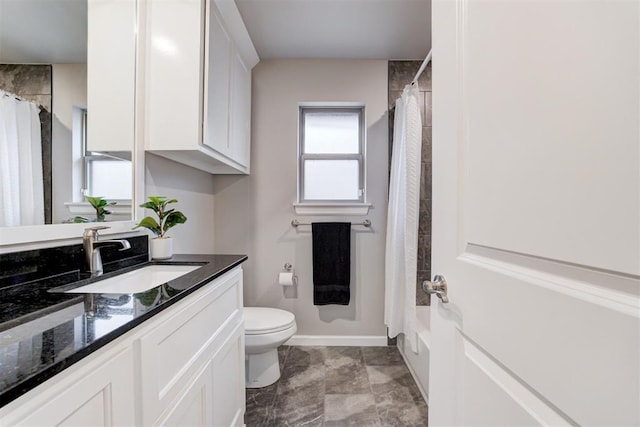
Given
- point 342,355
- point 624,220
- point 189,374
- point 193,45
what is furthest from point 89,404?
point 342,355

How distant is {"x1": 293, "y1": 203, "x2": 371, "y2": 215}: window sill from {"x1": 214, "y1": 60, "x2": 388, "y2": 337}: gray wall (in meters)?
0.06

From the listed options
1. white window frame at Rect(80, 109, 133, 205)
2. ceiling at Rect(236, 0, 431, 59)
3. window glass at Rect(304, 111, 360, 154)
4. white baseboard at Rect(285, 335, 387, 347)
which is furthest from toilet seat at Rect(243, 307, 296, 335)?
ceiling at Rect(236, 0, 431, 59)

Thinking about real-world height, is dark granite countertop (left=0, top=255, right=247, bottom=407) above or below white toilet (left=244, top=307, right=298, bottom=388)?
above

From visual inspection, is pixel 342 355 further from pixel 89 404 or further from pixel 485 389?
pixel 89 404

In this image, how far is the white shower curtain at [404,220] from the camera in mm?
1909

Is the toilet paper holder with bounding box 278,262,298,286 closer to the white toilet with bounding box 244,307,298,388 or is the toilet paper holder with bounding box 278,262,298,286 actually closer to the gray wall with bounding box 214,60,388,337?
the gray wall with bounding box 214,60,388,337

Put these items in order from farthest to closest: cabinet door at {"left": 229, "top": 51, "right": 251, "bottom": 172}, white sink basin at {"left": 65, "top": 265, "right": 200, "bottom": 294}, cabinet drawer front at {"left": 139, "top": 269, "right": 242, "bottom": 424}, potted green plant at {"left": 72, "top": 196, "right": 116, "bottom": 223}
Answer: cabinet door at {"left": 229, "top": 51, "right": 251, "bottom": 172}
potted green plant at {"left": 72, "top": 196, "right": 116, "bottom": 223}
white sink basin at {"left": 65, "top": 265, "right": 200, "bottom": 294}
cabinet drawer front at {"left": 139, "top": 269, "right": 242, "bottom": 424}

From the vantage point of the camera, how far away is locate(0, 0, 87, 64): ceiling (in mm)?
871

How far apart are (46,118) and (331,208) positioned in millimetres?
1777

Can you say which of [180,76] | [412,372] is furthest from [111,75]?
[412,372]

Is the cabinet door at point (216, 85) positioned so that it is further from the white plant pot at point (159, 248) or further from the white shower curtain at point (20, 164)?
the white shower curtain at point (20, 164)

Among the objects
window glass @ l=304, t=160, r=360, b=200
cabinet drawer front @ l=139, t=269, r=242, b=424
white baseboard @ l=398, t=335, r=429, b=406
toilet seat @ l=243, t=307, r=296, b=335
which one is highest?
window glass @ l=304, t=160, r=360, b=200

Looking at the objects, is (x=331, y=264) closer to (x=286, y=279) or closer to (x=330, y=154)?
(x=286, y=279)

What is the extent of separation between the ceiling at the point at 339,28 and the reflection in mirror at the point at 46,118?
108 cm
